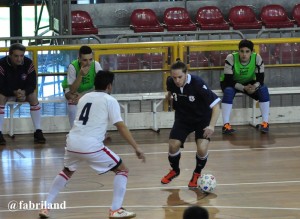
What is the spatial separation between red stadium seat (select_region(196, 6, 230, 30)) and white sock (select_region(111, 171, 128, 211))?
10.9 metres

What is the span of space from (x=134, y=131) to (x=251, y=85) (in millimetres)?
2164

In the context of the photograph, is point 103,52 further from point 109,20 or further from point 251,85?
point 109,20

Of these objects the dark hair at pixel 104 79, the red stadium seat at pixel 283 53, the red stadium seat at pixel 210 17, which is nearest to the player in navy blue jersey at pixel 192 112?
the dark hair at pixel 104 79

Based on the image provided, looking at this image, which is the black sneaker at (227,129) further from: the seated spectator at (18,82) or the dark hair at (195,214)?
the dark hair at (195,214)

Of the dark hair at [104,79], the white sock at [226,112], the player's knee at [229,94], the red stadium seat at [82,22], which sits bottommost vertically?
the white sock at [226,112]

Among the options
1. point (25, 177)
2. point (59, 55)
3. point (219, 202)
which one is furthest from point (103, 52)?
point (219, 202)

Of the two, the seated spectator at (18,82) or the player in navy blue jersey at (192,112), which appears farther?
the seated spectator at (18,82)

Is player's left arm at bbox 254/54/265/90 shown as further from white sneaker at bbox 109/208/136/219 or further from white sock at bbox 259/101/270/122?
white sneaker at bbox 109/208/136/219

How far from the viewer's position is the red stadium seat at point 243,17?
18.7m

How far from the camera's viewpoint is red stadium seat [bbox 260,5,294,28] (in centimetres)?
1878

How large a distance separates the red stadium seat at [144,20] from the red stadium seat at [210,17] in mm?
1016

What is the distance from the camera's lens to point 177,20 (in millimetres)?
18672

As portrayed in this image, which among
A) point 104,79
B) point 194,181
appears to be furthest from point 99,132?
point 194,181

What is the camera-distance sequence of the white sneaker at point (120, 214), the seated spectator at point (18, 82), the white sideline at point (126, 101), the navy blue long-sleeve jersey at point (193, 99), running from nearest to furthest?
1. the white sneaker at point (120, 214)
2. the navy blue long-sleeve jersey at point (193, 99)
3. the seated spectator at point (18, 82)
4. the white sideline at point (126, 101)
